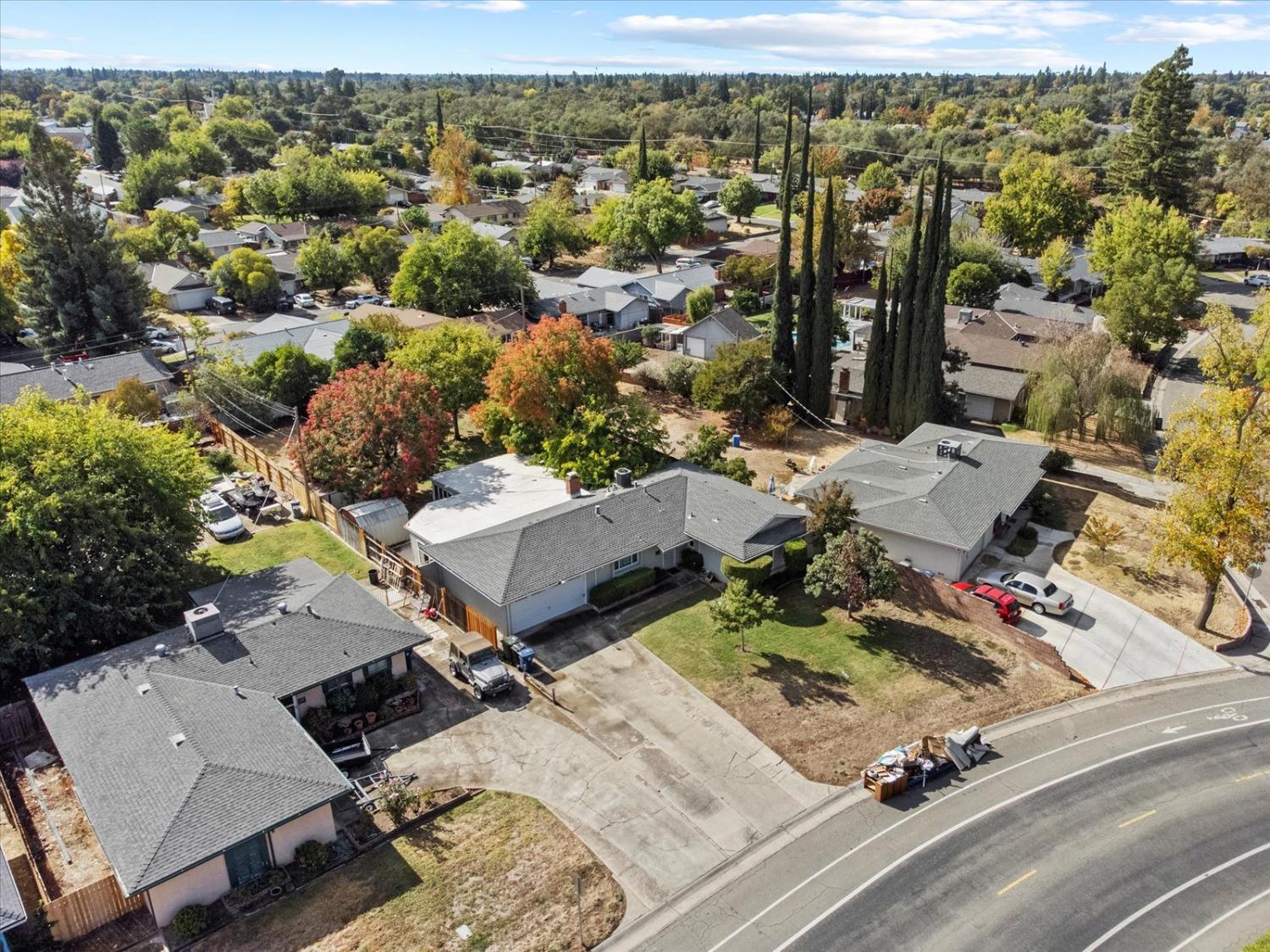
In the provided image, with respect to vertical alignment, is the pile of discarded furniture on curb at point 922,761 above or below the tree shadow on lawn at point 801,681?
above

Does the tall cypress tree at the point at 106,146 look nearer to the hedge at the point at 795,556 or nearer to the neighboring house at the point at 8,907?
the hedge at the point at 795,556

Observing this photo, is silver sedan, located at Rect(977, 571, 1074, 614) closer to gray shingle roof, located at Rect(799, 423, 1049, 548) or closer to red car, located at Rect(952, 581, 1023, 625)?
red car, located at Rect(952, 581, 1023, 625)

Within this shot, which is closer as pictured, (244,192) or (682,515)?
(682,515)

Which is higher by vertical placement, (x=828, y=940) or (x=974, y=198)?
(x=974, y=198)

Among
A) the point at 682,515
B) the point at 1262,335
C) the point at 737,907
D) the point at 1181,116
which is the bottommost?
the point at 737,907

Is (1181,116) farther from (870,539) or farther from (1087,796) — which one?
(1087,796)

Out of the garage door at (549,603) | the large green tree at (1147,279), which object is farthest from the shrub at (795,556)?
the large green tree at (1147,279)

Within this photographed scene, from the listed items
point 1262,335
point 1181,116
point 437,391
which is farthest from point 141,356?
point 1181,116
